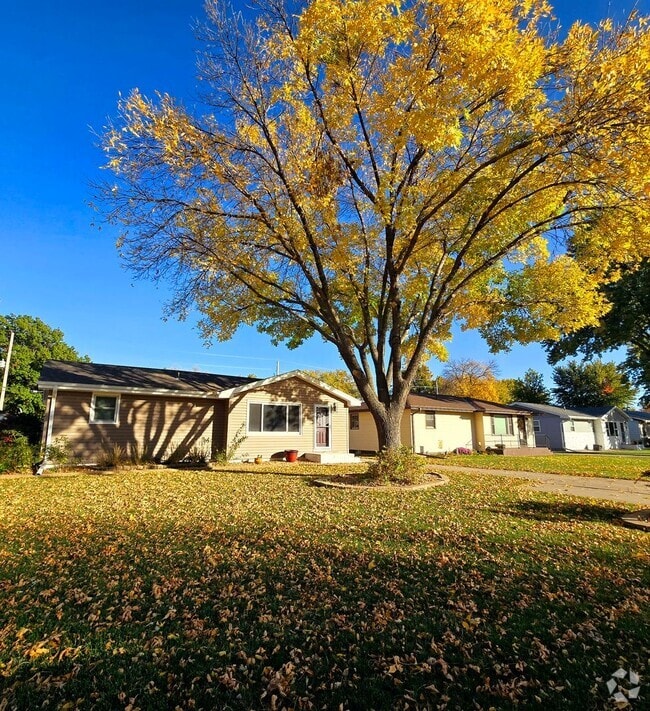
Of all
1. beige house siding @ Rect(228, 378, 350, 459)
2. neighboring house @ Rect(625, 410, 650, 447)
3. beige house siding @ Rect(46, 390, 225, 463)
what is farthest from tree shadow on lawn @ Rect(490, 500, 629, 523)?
neighboring house @ Rect(625, 410, 650, 447)

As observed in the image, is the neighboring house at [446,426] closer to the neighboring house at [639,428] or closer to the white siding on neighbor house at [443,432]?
the white siding on neighbor house at [443,432]

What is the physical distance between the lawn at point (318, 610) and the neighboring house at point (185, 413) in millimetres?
7914

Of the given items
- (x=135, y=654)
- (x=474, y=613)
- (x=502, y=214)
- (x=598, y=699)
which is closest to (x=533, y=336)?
(x=502, y=214)

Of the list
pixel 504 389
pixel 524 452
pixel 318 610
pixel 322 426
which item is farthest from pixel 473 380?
pixel 318 610

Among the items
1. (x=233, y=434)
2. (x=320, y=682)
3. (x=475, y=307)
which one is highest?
(x=475, y=307)

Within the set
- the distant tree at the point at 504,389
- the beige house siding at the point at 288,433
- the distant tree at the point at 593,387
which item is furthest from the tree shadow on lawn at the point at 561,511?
the distant tree at the point at 593,387

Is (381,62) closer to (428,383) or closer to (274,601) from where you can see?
(274,601)

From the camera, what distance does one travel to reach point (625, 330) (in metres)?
26.2

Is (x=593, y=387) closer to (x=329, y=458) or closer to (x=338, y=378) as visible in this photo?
(x=338, y=378)

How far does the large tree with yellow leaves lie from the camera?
27.0ft

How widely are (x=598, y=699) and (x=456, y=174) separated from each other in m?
10.2

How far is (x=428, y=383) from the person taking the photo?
5409cm

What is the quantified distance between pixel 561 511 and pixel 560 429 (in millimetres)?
30956

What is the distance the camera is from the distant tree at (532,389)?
161 ft
